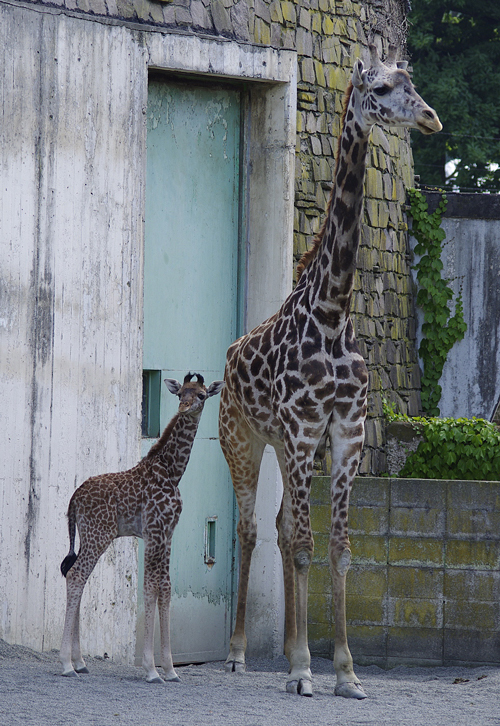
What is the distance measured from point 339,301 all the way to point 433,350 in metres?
4.60

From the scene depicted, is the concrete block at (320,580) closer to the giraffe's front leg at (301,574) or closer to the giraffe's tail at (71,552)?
the giraffe's front leg at (301,574)

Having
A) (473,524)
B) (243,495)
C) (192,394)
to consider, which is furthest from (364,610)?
(192,394)

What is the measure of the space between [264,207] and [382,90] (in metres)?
2.94

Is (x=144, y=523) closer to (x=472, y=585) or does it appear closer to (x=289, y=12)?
(x=472, y=585)

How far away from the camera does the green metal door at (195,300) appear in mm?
8719

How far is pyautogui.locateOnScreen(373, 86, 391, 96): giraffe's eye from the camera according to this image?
6.23 meters

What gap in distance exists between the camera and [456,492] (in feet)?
27.0

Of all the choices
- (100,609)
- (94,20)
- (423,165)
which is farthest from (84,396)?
Answer: (423,165)

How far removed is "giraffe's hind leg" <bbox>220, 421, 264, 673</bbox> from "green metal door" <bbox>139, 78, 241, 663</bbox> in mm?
1240

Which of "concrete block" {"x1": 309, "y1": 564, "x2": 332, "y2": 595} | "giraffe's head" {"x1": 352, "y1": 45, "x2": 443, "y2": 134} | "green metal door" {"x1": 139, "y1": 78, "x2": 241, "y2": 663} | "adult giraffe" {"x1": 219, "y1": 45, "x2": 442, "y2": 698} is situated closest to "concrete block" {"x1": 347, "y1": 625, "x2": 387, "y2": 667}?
"concrete block" {"x1": 309, "y1": 564, "x2": 332, "y2": 595}

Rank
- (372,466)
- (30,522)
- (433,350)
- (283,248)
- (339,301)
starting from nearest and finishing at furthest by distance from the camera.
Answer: (339,301), (30,522), (283,248), (372,466), (433,350)

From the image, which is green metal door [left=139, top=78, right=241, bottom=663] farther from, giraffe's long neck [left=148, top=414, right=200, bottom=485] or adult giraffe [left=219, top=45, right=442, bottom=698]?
adult giraffe [left=219, top=45, right=442, bottom=698]

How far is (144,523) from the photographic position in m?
6.55

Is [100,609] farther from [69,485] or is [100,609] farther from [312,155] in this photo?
[312,155]
